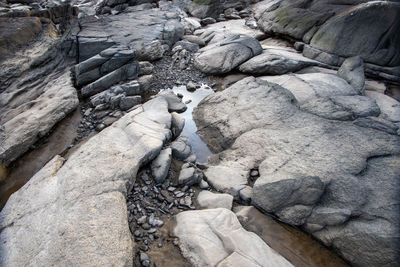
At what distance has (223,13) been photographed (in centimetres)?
1892

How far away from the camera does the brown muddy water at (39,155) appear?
5.66 meters

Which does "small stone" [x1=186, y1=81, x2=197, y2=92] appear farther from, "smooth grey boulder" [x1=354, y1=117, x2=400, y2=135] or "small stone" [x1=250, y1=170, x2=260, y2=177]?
"smooth grey boulder" [x1=354, y1=117, x2=400, y2=135]

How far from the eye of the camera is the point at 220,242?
154 inches

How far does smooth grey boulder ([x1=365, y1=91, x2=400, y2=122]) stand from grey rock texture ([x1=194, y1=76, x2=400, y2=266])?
955 mm

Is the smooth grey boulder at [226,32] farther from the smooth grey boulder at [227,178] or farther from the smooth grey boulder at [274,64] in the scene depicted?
the smooth grey boulder at [227,178]

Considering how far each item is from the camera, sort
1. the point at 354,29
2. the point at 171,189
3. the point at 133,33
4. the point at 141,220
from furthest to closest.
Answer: the point at 133,33 < the point at 354,29 < the point at 171,189 < the point at 141,220

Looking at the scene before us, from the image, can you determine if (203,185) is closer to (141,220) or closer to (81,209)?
(141,220)

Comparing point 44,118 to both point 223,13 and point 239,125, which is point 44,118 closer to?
point 239,125

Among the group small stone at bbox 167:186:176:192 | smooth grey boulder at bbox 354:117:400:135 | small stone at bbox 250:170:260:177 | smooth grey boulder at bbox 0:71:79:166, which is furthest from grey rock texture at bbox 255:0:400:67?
smooth grey boulder at bbox 0:71:79:166

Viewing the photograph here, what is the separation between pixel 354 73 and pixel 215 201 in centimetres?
747

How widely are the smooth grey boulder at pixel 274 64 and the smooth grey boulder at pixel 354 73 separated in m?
1.28

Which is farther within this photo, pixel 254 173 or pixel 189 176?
pixel 254 173

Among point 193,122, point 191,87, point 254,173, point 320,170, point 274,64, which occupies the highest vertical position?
point 274,64

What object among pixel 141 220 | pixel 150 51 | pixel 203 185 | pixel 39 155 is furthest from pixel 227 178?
pixel 150 51
